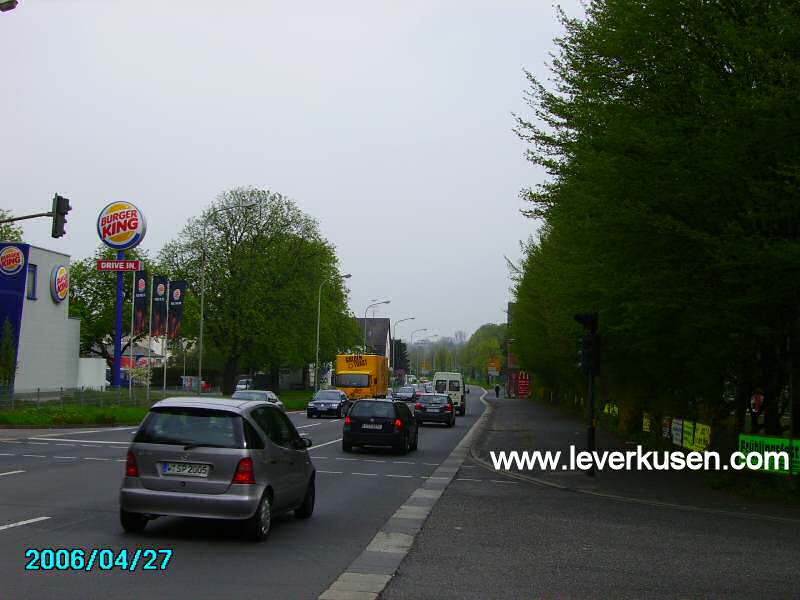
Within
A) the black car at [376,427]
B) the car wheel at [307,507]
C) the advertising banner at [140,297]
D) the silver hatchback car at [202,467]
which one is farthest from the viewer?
the advertising banner at [140,297]

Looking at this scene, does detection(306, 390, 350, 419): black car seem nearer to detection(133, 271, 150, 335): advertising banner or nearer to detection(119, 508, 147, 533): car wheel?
detection(133, 271, 150, 335): advertising banner

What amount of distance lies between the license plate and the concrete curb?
1.87m

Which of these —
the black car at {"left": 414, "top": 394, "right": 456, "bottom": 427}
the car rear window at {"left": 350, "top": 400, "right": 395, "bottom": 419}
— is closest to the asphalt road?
the car rear window at {"left": 350, "top": 400, "right": 395, "bottom": 419}

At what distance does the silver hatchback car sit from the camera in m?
9.85

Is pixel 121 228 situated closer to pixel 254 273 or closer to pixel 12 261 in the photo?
pixel 12 261

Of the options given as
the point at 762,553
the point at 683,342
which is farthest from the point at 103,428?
the point at 762,553

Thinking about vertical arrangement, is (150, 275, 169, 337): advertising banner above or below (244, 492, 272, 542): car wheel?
above

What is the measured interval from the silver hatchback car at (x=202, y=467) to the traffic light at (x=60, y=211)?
12.8 meters

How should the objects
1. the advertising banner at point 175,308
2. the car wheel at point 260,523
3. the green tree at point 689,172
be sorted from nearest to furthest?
the car wheel at point 260,523 < the green tree at point 689,172 < the advertising banner at point 175,308

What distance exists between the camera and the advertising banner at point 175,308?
50969mm

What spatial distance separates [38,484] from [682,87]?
12.5 metres

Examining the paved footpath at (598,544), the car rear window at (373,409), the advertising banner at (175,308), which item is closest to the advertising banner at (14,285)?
the advertising banner at (175,308)

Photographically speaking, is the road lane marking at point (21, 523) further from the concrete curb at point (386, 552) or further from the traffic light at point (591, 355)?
the traffic light at point (591, 355)

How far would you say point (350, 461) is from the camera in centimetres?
2228
